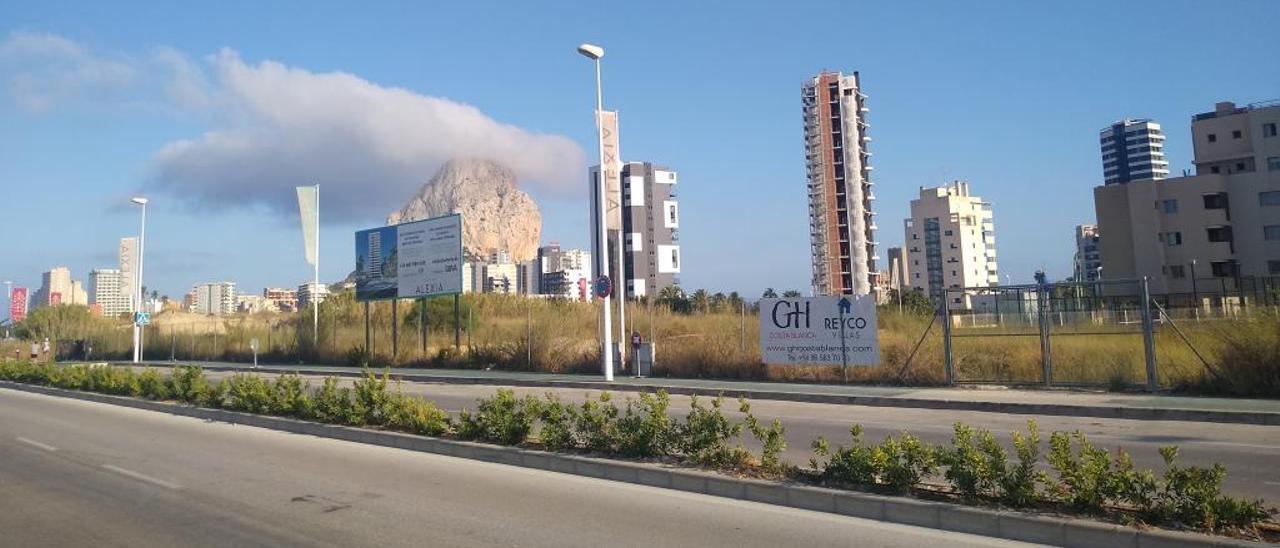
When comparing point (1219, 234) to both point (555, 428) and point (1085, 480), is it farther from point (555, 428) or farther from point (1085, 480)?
point (1085, 480)

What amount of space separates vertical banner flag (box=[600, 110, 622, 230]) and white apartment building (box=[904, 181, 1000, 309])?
11516cm

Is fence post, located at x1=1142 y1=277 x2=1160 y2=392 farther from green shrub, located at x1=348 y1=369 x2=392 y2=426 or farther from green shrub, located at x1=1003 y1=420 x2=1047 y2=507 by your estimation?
green shrub, located at x1=348 y1=369 x2=392 y2=426

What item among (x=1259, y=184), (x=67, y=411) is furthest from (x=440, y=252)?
(x=1259, y=184)

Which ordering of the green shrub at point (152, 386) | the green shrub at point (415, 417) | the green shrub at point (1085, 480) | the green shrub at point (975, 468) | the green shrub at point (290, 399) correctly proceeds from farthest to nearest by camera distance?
1. the green shrub at point (152, 386)
2. the green shrub at point (290, 399)
3. the green shrub at point (415, 417)
4. the green shrub at point (975, 468)
5. the green shrub at point (1085, 480)

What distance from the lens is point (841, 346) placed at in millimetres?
21375

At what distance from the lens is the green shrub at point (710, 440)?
30.6ft

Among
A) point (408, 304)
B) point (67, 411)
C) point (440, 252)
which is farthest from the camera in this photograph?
point (408, 304)

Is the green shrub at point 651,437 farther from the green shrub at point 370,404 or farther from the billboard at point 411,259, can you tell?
the billboard at point 411,259

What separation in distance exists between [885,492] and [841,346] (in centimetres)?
1385

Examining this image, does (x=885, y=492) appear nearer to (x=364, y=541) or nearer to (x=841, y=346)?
(x=364, y=541)

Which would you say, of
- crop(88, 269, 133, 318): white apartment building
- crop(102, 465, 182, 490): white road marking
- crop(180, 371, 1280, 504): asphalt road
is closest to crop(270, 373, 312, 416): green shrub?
crop(180, 371, 1280, 504): asphalt road

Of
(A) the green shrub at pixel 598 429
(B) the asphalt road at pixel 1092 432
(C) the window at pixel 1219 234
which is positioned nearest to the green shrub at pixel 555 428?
(A) the green shrub at pixel 598 429

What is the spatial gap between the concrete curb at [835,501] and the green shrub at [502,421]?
0.29m

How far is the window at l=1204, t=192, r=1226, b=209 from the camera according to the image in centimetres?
7231
